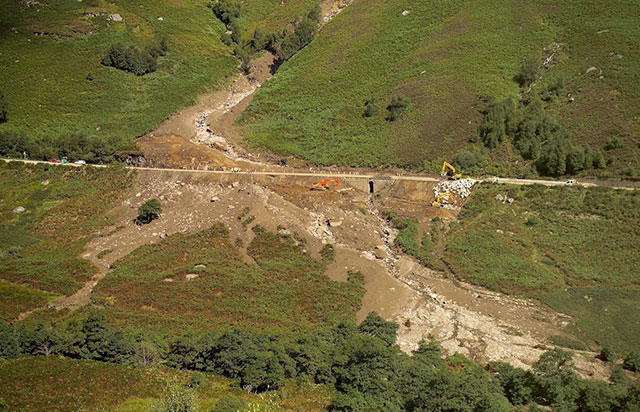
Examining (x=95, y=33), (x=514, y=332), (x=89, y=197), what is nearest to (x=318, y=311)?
(x=514, y=332)

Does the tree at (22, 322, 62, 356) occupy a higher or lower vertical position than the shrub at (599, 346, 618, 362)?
lower

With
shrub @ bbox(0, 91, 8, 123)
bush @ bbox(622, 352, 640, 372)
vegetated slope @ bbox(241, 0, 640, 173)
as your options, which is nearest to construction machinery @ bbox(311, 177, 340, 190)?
vegetated slope @ bbox(241, 0, 640, 173)

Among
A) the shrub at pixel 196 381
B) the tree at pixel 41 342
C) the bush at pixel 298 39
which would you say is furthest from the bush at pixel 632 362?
the bush at pixel 298 39

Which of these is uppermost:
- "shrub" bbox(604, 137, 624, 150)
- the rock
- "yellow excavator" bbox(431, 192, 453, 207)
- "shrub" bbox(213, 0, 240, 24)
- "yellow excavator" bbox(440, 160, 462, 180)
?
"shrub" bbox(213, 0, 240, 24)

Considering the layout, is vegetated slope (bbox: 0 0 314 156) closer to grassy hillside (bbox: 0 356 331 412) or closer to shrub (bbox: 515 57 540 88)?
grassy hillside (bbox: 0 356 331 412)

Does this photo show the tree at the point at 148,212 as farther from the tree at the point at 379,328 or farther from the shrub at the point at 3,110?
the shrub at the point at 3,110

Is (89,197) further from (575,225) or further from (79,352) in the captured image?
(575,225)
